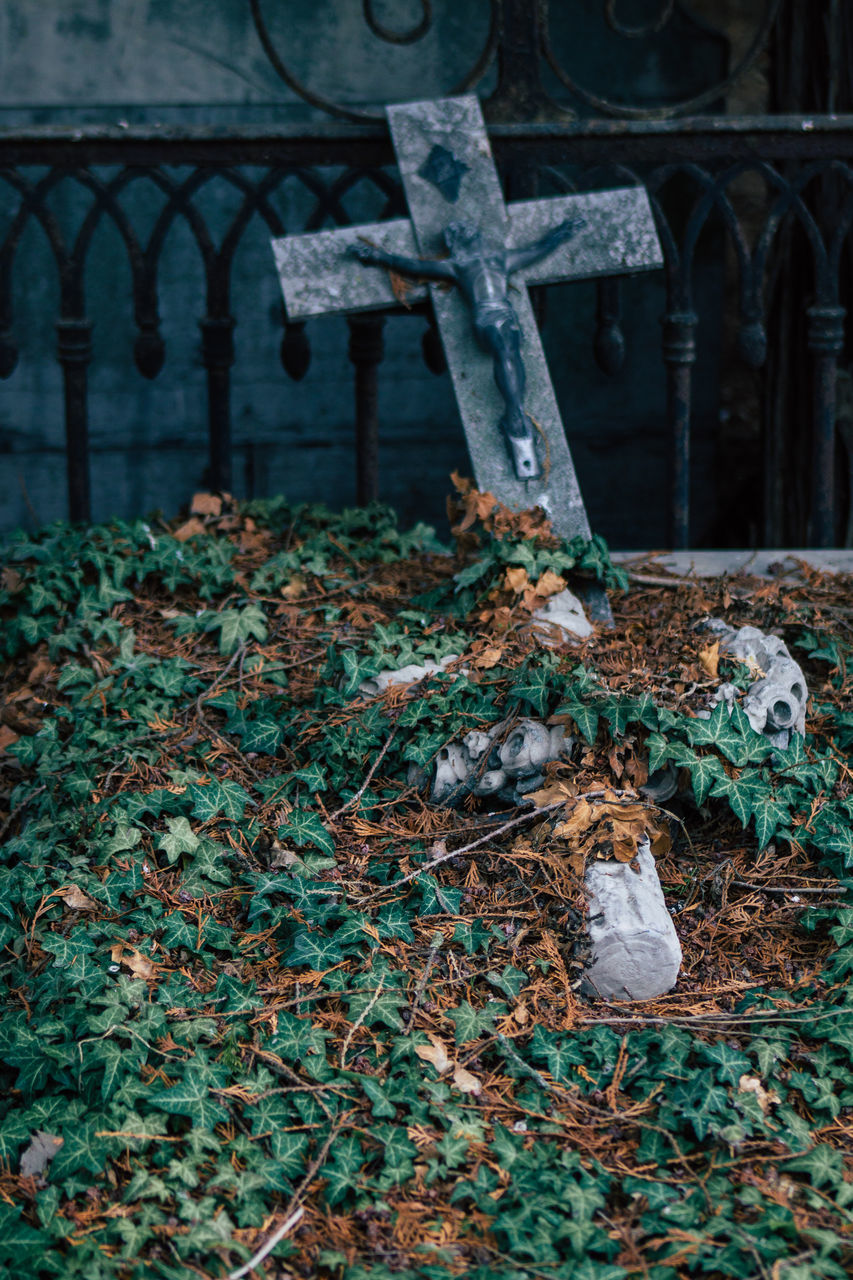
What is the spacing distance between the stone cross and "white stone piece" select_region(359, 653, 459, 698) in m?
0.71

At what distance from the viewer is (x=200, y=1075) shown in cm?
199

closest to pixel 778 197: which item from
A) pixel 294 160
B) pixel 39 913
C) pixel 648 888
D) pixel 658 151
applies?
pixel 658 151

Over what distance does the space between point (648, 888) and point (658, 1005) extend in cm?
21

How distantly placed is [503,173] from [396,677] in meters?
1.94

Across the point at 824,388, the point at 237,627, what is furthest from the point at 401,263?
the point at 824,388

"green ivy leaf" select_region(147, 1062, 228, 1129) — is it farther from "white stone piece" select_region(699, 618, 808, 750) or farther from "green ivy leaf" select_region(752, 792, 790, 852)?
"white stone piece" select_region(699, 618, 808, 750)

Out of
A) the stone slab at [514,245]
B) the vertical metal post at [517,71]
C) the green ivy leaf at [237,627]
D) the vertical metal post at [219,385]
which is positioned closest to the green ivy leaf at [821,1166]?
the green ivy leaf at [237,627]

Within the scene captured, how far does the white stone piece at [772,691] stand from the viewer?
267 cm

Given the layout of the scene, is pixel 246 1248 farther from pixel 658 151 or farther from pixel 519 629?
pixel 658 151

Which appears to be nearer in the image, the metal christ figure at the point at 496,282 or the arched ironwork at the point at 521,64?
the metal christ figure at the point at 496,282

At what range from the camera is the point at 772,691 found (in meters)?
2.69

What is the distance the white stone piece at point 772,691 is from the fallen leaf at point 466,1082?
0.99 meters

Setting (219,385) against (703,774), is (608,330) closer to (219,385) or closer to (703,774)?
(219,385)

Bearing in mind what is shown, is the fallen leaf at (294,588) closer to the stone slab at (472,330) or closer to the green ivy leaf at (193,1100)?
the stone slab at (472,330)
